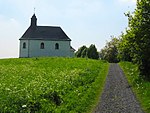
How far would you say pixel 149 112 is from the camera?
17.1m

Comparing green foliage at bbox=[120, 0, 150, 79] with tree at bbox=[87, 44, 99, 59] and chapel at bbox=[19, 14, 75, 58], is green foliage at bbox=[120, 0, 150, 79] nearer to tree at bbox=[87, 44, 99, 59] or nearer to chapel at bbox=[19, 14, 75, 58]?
tree at bbox=[87, 44, 99, 59]

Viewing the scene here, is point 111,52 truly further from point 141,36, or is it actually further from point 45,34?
point 141,36

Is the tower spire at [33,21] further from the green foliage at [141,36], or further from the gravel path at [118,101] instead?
the gravel path at [118,101]

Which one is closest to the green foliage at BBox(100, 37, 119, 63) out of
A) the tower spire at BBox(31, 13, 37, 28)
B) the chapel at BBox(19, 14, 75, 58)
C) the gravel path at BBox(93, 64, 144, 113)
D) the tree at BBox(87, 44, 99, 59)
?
the tree at BBox(87, 44, 99, 59)

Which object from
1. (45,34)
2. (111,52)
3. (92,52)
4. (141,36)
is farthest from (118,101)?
(45,34)

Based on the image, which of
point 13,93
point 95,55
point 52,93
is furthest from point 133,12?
point 95,55

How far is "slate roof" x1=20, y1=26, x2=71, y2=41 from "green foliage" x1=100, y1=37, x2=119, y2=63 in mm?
11482

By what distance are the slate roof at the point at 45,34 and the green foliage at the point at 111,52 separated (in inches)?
452

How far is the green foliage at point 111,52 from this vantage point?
297ft

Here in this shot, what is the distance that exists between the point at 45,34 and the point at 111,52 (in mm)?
19808

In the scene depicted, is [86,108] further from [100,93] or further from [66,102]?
[100,93]

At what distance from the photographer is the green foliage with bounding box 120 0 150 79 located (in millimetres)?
30281

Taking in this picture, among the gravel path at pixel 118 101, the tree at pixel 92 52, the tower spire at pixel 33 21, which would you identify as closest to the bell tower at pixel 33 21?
the tower spire at pixel 33 21

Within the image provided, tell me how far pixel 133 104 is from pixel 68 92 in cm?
418
